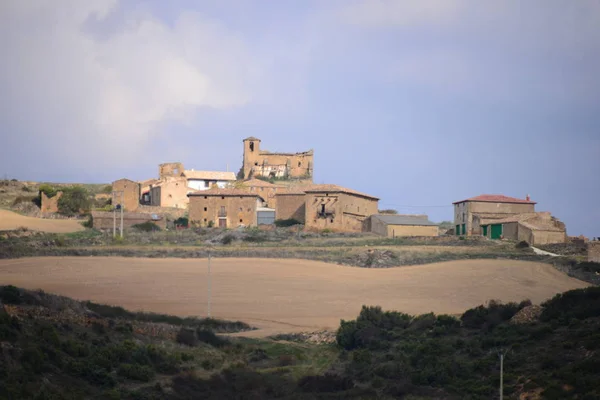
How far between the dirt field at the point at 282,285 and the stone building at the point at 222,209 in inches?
613

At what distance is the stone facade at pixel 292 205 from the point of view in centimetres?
6525

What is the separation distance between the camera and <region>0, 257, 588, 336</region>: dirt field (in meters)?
36.8

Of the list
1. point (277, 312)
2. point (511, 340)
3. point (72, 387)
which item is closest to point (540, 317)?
point (511, 340)

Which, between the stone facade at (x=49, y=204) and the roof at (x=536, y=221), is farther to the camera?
the stone facade at (x=49, y=204)

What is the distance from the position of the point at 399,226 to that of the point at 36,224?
89.7 feet

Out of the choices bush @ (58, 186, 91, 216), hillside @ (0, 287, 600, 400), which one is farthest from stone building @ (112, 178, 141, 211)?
hillside @ (0, 287, 600, 400)

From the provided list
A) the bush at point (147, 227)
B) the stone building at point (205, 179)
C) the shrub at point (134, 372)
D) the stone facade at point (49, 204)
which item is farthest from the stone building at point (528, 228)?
the shrub at point (134, 372)

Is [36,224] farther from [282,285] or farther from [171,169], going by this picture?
[282,285]

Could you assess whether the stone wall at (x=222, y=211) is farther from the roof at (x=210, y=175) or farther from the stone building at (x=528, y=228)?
the stone building at (x=528, y=228)

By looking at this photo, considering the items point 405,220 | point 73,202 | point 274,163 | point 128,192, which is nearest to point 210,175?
point 274,163

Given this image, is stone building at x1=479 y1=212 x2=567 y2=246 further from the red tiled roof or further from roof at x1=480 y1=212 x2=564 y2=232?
the red tiled roof

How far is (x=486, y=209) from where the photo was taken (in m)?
62.0

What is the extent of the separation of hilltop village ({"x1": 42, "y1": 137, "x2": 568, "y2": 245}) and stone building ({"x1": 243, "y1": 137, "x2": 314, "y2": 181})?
6.62 meters

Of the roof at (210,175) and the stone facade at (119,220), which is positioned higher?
the roof at (210,175)
